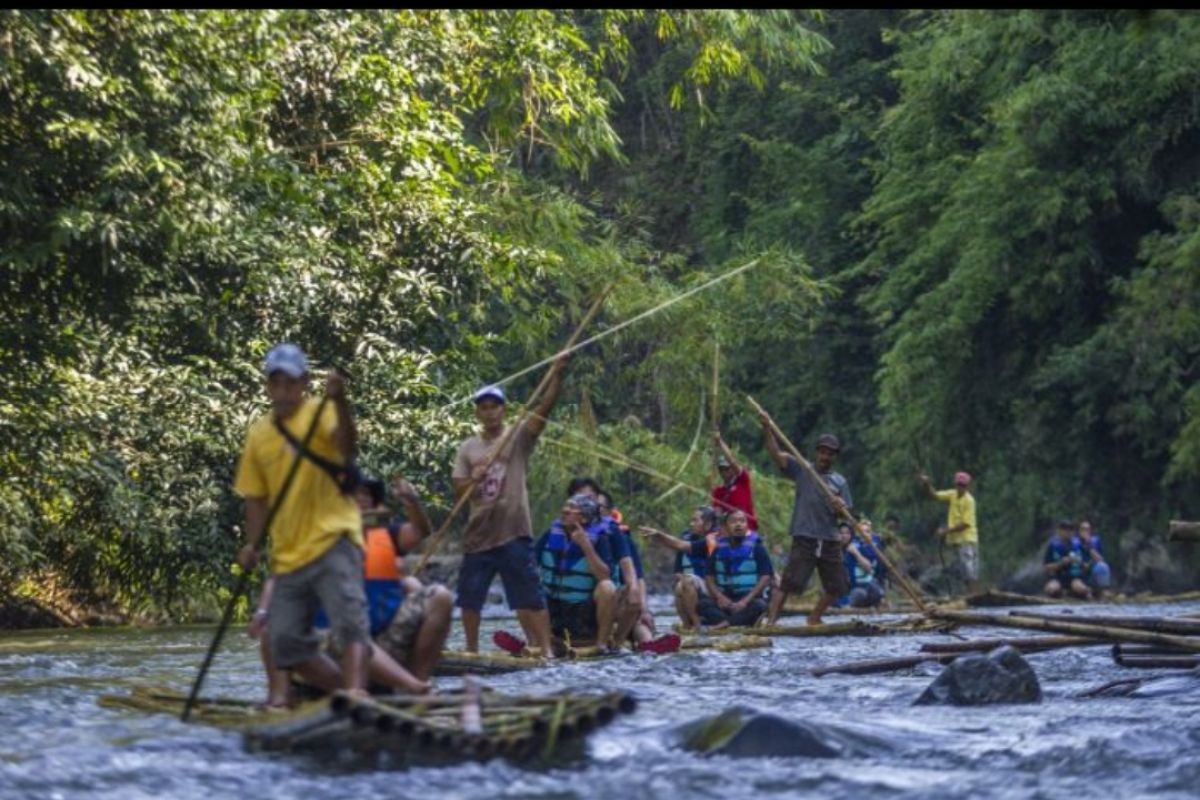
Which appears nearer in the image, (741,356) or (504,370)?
(504,370)

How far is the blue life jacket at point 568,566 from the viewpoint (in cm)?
1617

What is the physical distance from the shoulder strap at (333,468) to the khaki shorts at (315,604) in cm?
23

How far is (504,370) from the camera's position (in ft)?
115

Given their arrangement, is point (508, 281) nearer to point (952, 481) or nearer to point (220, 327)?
point (220, 327)

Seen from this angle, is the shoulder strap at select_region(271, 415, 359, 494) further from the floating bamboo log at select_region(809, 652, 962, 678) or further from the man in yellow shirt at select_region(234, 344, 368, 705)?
the floating bamboo log at select_region(809, 652, 962, 678)

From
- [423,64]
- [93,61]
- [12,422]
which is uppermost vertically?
[423,64]

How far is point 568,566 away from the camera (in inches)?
637

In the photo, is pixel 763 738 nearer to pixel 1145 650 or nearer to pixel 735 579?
pixel 1145 650

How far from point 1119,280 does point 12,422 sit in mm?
17577

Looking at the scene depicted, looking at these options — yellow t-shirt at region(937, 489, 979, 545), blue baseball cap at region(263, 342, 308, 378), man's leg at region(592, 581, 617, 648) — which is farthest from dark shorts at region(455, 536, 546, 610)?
yellow t-shirt at region(937, 489, 979, 545)

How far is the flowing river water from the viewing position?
30.4 feet

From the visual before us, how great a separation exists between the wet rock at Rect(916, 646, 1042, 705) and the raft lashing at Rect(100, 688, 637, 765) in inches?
140

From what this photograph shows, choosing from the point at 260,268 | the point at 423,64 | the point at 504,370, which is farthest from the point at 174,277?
the point at 504,370

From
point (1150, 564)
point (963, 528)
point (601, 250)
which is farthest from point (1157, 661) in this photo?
point (1150, 564)
